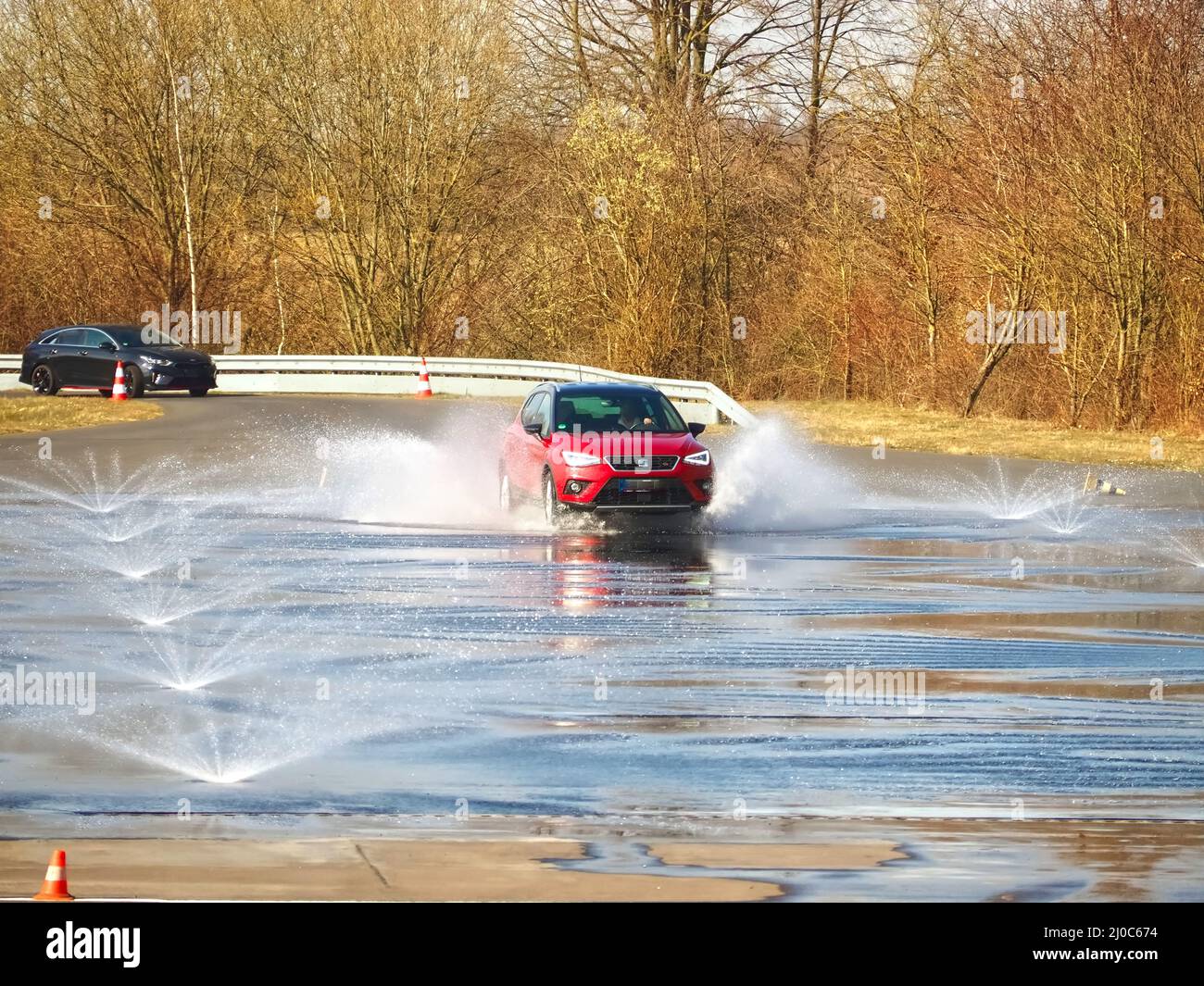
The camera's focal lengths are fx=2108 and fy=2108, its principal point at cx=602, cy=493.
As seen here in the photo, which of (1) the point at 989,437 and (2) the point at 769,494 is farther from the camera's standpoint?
(1) the point at 989,437

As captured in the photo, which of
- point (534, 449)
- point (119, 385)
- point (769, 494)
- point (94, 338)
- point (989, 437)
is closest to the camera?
point (534, 449)

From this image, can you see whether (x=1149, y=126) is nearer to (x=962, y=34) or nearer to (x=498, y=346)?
(x=962, y=34)

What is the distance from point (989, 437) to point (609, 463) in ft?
50.7

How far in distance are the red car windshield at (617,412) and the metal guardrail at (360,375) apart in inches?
959

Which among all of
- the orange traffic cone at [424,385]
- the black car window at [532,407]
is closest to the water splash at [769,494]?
the black car window at [532,407]

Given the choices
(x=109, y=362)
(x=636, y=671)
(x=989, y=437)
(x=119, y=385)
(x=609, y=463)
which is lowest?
(x=636, y=671)

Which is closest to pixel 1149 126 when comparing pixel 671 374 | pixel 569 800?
pixel 671 374

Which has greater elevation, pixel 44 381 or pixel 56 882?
pixel 44 381

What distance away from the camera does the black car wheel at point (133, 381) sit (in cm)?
4750

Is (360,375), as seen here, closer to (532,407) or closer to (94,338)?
(94,338)

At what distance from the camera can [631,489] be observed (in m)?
22.4

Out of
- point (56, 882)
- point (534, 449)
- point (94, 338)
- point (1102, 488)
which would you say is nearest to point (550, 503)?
point (534, 449)

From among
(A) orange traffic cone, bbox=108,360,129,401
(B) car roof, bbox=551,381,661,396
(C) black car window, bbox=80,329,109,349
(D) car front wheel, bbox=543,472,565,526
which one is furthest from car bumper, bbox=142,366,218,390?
(D) car front wheel, bbox=543,472,565,526
